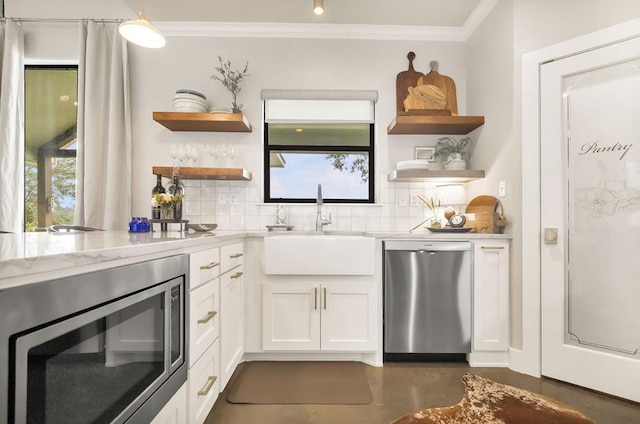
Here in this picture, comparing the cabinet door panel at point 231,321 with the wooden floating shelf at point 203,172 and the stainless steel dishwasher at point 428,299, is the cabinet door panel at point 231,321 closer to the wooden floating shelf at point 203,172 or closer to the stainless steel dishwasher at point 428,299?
the wooden floating shelf at point 203,172

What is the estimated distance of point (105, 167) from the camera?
2705mm

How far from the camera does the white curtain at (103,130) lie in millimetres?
2631

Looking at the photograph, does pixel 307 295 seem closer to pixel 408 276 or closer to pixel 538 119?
pixel 408 276

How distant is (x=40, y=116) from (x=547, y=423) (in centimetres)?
418

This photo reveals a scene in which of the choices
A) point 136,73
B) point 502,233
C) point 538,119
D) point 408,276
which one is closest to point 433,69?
point 538,119

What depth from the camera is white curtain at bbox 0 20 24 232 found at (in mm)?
2656

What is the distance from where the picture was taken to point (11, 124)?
106 inches

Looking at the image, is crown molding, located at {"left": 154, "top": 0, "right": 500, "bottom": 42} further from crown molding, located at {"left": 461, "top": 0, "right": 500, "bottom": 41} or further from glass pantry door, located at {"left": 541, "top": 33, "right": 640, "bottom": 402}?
glass pantry door, located at {"left": 541, "top": 33, "right": 640, "bottom": 402}

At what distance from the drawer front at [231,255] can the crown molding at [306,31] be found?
2023 mm

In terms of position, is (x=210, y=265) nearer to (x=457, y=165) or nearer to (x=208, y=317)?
(x=208, y=317)

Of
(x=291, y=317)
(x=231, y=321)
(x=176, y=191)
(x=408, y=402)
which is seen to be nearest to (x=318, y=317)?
(x=291, y=317)

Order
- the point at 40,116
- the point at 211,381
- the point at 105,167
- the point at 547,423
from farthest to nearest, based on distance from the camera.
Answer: the point at 40,116, the point at 105,167, the point at 211,381, the point at 547,423

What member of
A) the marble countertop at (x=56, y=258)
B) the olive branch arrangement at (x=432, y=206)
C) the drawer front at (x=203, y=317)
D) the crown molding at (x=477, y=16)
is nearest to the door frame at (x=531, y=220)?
the crown molding at (x=477, y=16)

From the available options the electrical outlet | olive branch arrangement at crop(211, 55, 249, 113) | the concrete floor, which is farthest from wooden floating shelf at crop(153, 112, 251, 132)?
the electrical outlet
